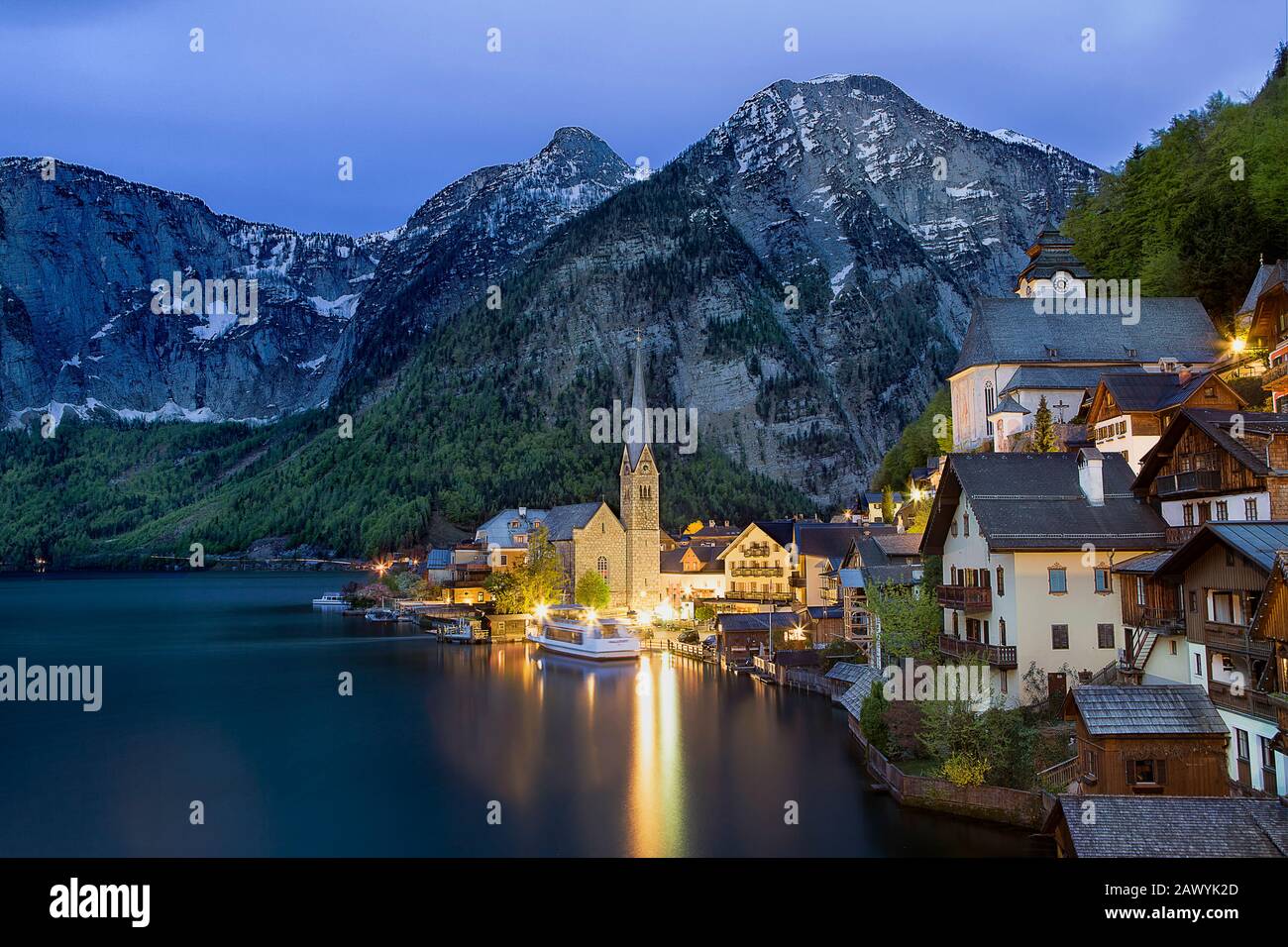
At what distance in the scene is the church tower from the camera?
9325 centimetres

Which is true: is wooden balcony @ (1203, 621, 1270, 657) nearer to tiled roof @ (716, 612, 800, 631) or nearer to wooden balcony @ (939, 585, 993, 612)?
wooden balcony @ (939, 585, 993, 612)

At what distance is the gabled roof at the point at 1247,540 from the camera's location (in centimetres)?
2167

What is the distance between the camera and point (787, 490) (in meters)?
162

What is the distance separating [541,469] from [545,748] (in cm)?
12901

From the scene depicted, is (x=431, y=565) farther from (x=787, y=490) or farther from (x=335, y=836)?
(x=335, y=836)

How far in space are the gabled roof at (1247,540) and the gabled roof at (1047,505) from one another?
20.1ft

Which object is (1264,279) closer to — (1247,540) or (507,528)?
(1247,540)

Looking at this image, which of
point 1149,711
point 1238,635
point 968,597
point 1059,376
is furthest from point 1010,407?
point 1149,711

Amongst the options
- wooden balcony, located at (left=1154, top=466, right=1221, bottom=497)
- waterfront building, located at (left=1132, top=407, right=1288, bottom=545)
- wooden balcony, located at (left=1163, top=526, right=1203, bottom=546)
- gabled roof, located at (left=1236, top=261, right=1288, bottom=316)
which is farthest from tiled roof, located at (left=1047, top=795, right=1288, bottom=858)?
gabled roof, located at (left=1236, top=261, right=1288, bottom=316)

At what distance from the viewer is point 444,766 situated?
125ft

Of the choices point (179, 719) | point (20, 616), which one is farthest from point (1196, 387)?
point (20, 616)

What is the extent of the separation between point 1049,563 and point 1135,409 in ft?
34.4

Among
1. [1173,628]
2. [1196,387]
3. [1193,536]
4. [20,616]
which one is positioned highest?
[1196,387]
